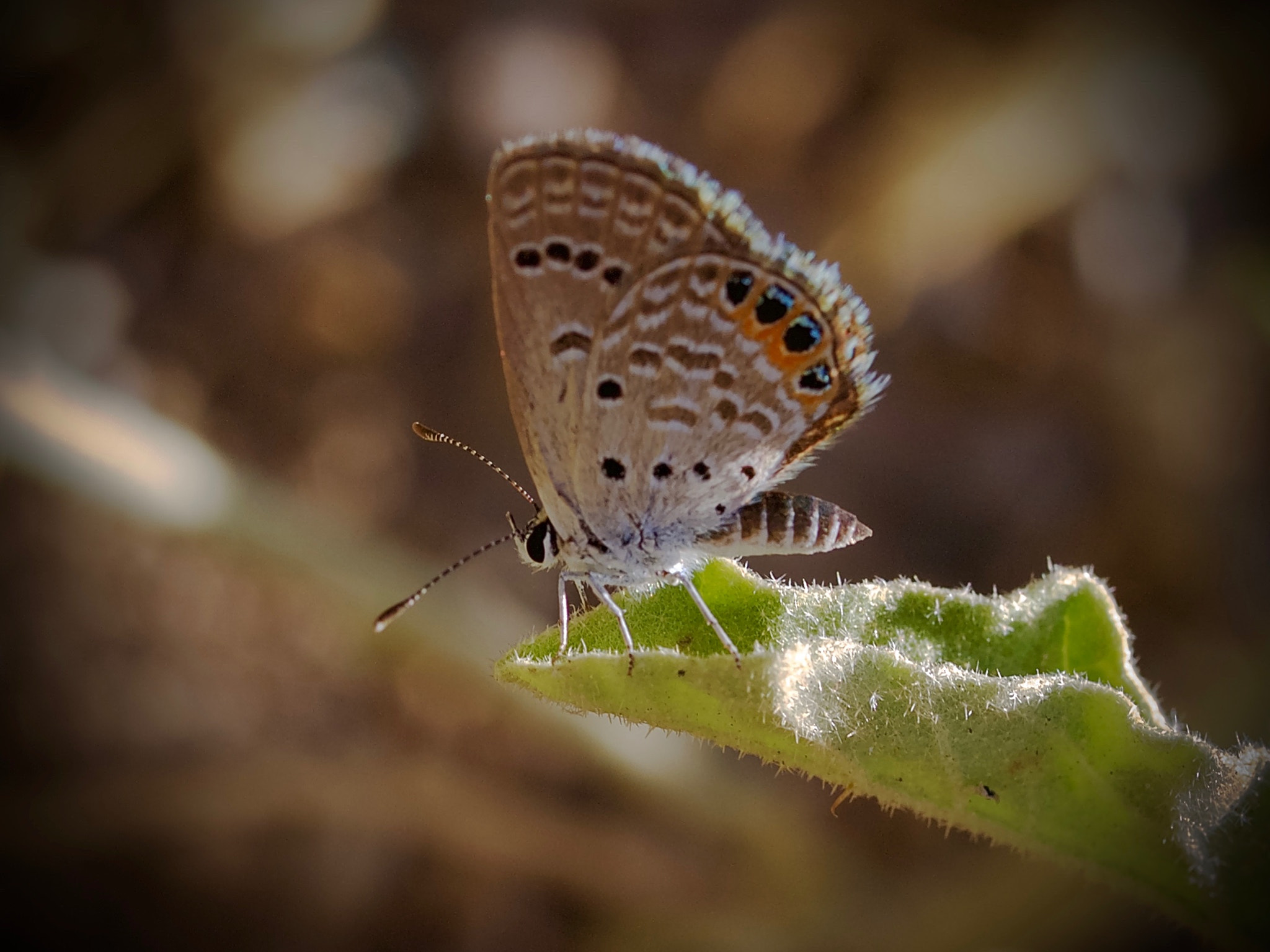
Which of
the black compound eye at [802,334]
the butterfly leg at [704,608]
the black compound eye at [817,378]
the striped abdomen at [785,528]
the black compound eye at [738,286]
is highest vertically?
the black compound eye at [738,286]

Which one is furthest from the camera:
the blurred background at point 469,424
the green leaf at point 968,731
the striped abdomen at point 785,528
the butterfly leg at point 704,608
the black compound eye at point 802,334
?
the blurred background at point 469,424

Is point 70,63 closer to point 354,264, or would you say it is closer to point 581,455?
point 354,264

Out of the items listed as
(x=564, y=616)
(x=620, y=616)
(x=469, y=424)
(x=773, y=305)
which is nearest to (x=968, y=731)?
(x=620, y=616)

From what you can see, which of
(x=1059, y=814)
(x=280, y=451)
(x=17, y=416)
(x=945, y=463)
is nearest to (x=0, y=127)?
(x=17, y=416)

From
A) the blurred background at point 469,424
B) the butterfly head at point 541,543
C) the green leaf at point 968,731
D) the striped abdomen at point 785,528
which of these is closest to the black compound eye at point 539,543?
the butterfly head at point 541,543

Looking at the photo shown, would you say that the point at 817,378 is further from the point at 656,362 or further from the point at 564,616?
the point at 564,616

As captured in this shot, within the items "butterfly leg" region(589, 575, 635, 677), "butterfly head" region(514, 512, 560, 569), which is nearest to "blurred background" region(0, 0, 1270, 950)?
"butterfly head" region(514, 512, 560, 569)

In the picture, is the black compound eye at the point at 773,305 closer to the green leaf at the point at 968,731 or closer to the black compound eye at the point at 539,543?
the green leaf at the point at 968,731
